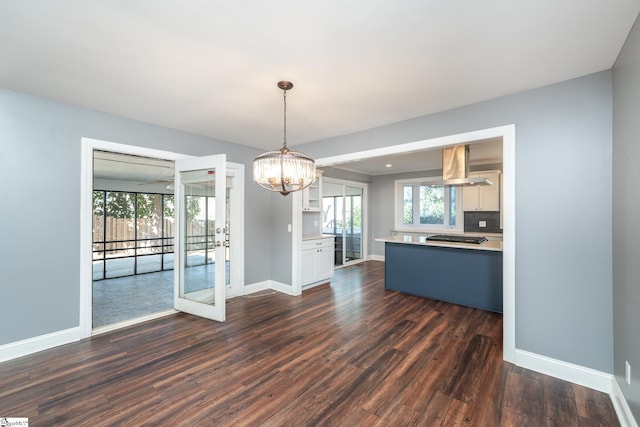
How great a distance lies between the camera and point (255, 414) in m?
1.91

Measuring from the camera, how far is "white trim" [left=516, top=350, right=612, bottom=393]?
220 cm

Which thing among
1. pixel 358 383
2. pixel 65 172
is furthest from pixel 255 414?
pixel 65 172

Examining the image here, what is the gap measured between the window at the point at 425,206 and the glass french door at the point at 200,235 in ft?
17.9

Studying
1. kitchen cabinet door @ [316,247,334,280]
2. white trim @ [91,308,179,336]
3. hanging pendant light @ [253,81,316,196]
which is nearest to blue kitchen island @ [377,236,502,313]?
kitchen cabinet door @ [316,247,334,280]

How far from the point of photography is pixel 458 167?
417 centimetres

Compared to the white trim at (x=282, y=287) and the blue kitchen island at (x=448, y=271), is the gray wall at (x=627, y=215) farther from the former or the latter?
the white trim at (x=282, y=287)

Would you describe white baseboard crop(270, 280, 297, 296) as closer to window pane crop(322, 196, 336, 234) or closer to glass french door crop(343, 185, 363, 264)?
window pane crop(322, 196, 336, 234)

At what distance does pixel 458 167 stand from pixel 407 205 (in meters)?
3.64

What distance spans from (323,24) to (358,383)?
8.71 feet

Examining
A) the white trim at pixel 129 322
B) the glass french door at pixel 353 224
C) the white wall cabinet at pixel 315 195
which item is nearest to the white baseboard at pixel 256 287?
the white trim at pixel 129 322

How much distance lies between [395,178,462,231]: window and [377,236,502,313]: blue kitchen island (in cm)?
283

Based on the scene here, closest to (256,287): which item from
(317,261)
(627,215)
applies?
(317,261)

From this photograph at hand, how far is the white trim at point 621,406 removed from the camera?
1.75 metres

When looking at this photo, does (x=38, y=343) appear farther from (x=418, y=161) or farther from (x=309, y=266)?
(x=418, y=161)
